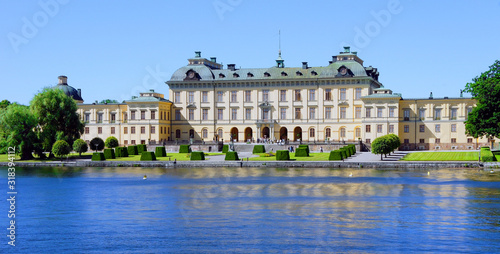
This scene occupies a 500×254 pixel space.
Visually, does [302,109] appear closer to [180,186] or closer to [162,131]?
[162,131]

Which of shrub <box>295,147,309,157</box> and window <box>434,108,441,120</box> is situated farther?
window <box>434,108,441,120</box>

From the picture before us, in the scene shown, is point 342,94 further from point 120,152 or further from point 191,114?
point 120,152

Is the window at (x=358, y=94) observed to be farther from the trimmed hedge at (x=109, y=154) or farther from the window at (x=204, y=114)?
the trimmed hedge at (x=109, y=154)

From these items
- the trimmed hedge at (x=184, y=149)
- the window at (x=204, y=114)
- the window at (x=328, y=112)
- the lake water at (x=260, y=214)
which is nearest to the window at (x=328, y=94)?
the window at (x=328, y=112)

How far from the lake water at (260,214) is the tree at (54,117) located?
2096cm

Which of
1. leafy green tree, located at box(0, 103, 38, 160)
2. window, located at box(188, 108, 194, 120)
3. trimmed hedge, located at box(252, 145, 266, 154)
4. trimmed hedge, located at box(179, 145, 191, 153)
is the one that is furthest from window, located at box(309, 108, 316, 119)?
leafy green tree, located at box(0, 103, 38, 160)

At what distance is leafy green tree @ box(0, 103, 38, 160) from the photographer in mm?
65188

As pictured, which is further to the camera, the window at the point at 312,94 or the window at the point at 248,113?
the window at the point at 248,113

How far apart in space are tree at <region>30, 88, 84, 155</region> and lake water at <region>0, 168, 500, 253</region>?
20963 mm

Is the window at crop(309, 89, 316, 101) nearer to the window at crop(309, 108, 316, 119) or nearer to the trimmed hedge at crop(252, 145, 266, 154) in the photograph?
the window at crop(309, 108, 316, 119)

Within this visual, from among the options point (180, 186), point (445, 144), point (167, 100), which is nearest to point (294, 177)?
point (180, 186)

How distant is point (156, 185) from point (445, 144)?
52.4m

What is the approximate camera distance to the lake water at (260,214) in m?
23.8

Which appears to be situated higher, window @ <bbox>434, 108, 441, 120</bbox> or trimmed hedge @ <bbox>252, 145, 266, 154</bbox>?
window @ <bbox>434, 108, 441, 120</bbox>
